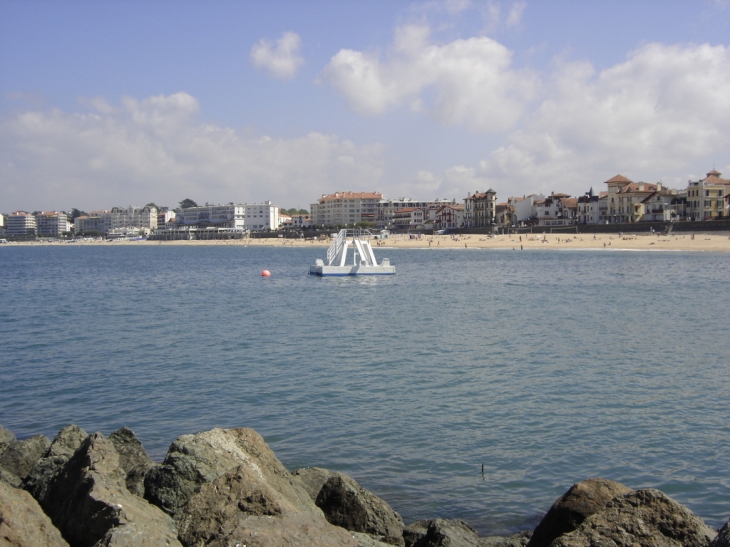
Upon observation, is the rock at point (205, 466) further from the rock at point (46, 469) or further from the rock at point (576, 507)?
the rock at point (576, 507)

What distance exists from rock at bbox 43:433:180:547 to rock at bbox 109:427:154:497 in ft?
1.60

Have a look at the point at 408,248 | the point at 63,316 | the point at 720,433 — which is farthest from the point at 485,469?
the point at 408,248

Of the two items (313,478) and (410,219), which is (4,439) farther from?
(410,219)

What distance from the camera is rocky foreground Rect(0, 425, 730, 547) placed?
19.2 ft

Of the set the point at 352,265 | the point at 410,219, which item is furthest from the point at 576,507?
the point at 410,219

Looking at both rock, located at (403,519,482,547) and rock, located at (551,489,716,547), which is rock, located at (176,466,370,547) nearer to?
rock, located at (403,519,482,547)

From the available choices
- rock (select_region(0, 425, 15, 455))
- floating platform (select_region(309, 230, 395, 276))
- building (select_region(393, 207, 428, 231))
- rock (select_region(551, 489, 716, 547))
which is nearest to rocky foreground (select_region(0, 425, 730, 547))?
rock (select_region(551, 489, 716, 547))

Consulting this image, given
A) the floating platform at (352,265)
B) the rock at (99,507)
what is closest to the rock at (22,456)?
the rock at (99,507)

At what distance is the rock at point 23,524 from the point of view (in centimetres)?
581

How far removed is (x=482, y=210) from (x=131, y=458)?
142 metres

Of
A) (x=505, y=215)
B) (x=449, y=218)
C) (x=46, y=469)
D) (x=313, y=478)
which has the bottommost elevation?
(x=313, y=478)

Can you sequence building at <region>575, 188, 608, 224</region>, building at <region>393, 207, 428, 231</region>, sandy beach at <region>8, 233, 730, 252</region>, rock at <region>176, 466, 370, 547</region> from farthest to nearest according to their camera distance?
building at <region>393, 207, 428, 231</region> → building at <region>575, 188, 608, 224</region> → sandy beach at <region>8, 233, 730, 252</region> → rock at <region>176, 466, 370, 547</region>

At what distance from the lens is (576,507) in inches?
273

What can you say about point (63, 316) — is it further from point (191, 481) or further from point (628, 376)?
point (191, 481)
